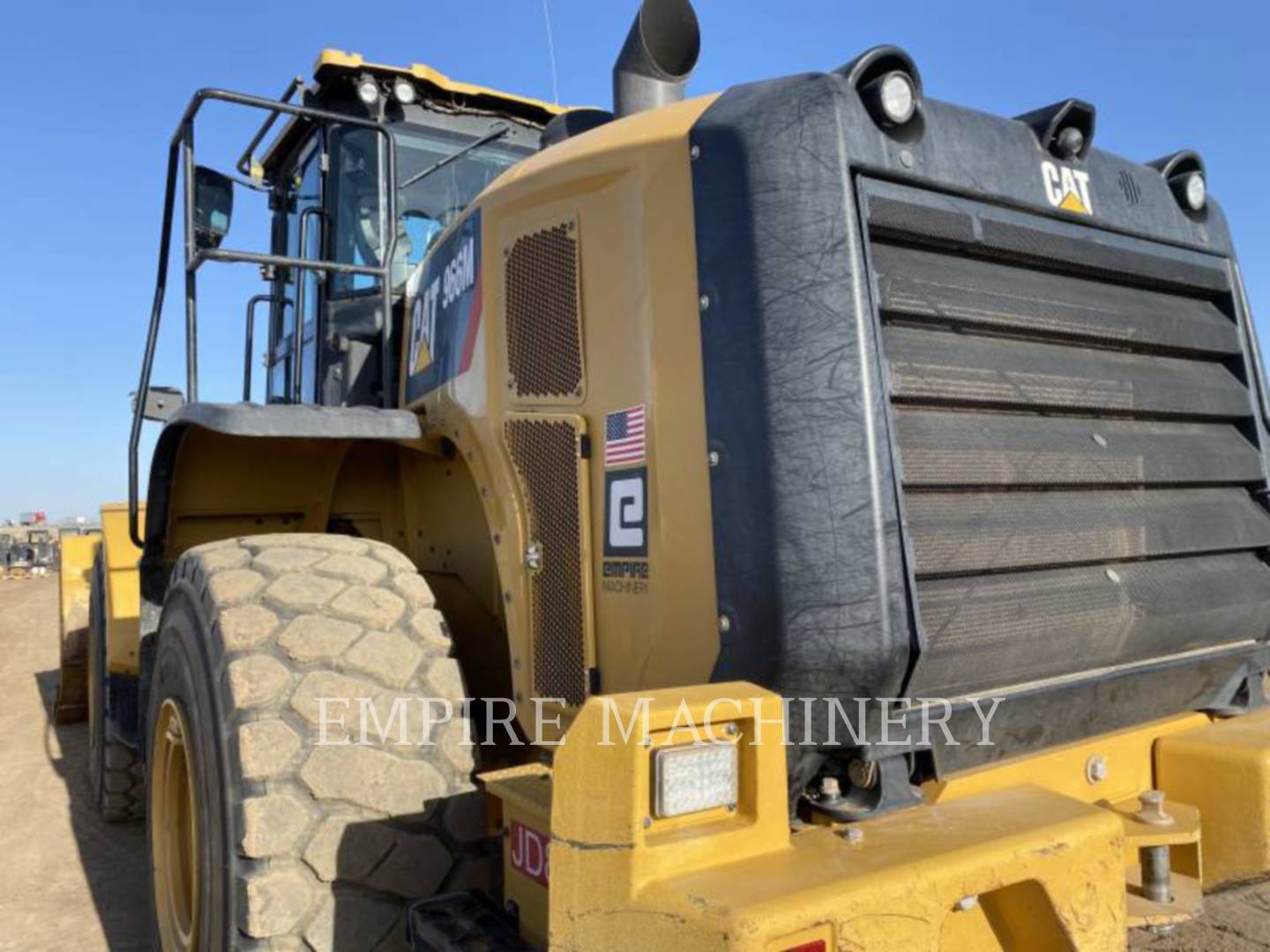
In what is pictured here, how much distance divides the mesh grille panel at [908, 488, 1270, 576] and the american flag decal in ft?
1.81

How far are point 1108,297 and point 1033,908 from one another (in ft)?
4.64

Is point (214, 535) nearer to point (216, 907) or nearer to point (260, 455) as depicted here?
point (260, 455)

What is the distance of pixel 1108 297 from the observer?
2.48 meters

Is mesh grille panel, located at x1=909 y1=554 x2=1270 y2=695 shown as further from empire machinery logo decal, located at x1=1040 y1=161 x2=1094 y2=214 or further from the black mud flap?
the black mud flap

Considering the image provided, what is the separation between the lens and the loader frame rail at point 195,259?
10.6ft

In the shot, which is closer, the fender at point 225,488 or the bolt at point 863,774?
the bolt at point 863,774

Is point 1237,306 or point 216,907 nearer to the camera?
point 216,907

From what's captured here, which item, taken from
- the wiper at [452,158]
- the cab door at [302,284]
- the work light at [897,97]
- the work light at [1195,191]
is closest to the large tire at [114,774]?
the cab door at [302,284]

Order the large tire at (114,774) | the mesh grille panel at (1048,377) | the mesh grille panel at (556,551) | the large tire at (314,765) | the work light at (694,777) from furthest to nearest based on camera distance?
the large tire at (114,774) → the mesh grille panel at (556,551) → the large tire at (314,765) → the mesh grille panel at (1048,377) → the work light at (694,777)

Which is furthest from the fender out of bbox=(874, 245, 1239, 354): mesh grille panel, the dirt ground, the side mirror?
bbox=(874, 245, 1239, 354): mesh grille panel

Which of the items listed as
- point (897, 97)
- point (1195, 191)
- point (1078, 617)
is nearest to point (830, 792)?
point (1078, 617)

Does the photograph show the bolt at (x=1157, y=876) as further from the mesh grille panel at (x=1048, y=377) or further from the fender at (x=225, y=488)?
the fender at (x=225, y=488)

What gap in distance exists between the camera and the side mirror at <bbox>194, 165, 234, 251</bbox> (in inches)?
130

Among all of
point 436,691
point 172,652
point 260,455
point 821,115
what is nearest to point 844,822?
point 436,691
